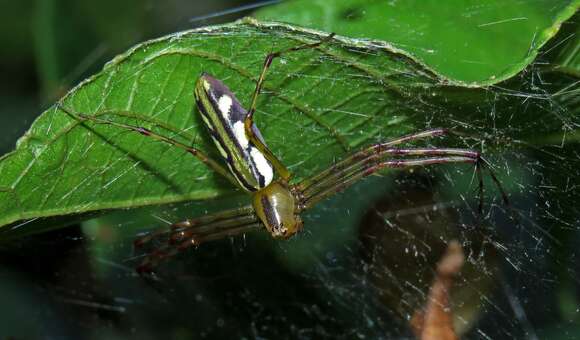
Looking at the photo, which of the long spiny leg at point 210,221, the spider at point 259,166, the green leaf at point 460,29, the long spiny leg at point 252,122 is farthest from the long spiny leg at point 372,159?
the green leaf at point 460,29

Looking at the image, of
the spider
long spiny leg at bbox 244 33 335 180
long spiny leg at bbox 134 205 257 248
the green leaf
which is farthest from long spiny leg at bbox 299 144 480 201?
the green leaf

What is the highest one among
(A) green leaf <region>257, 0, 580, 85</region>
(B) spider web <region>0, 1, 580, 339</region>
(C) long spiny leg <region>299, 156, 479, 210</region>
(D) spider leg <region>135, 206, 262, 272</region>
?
(A) green leaf <region>257, 0, 580, 85</region>

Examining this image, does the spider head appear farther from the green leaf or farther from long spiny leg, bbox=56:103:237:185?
the green leaf

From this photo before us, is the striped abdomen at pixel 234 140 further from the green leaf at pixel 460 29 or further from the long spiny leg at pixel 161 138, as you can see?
the green leaf at pixel 460 29

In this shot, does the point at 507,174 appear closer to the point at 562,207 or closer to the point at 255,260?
the point at 562,207

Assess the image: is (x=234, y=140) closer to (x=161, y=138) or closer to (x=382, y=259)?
(x=161, y=138)

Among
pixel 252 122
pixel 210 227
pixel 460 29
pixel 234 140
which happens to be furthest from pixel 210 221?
pixel 460 29

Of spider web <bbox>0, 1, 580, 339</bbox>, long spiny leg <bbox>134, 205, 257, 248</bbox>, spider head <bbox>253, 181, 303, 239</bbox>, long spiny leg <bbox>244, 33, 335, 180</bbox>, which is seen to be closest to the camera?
long spiny leg <bbox>244, 33, 335, 180</bbox>

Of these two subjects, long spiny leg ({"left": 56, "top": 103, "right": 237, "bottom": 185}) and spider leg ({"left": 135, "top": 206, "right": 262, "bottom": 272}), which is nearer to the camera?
long spiny leg ({"left": 56, "top": 103, "right": 237, "bottom": 185})
